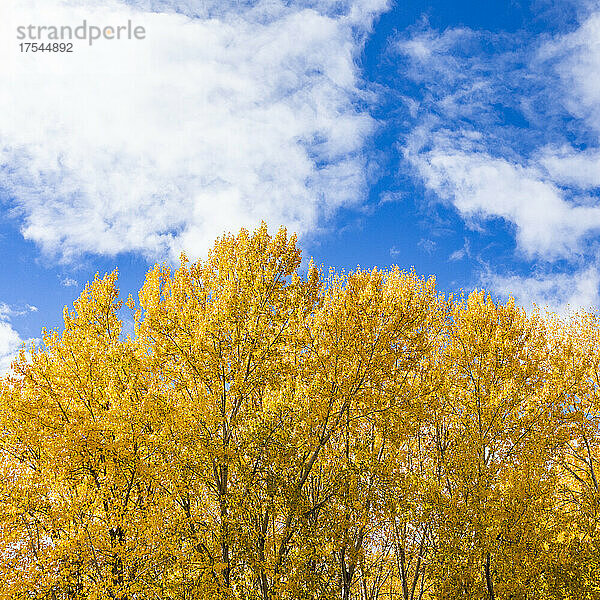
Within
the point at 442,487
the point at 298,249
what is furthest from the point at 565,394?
the point at 298,249

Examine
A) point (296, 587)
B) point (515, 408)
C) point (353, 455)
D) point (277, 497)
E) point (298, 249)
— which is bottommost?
point (296, 587)

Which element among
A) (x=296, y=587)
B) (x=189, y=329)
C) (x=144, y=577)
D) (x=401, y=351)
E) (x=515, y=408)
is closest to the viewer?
(x=144, y=577)

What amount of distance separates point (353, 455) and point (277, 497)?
14.1 ft

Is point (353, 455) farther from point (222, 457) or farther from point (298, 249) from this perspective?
point (298, 249)

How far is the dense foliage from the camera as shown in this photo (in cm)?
1727

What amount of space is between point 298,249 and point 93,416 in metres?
9.32

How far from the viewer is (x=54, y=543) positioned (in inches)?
670

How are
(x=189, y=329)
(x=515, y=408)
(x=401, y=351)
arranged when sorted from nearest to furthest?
(x=189, y=329) → (x=401, y=351) → (x=515, y=408)

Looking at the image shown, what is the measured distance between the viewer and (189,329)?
65.6ft

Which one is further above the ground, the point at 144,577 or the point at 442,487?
the point at 442,487

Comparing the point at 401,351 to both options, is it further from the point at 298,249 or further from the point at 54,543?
the point at 54,543

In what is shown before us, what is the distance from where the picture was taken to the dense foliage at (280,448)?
1727 cm

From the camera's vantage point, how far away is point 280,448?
18.7 m

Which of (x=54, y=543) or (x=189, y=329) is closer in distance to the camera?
(x=54, y=543)
